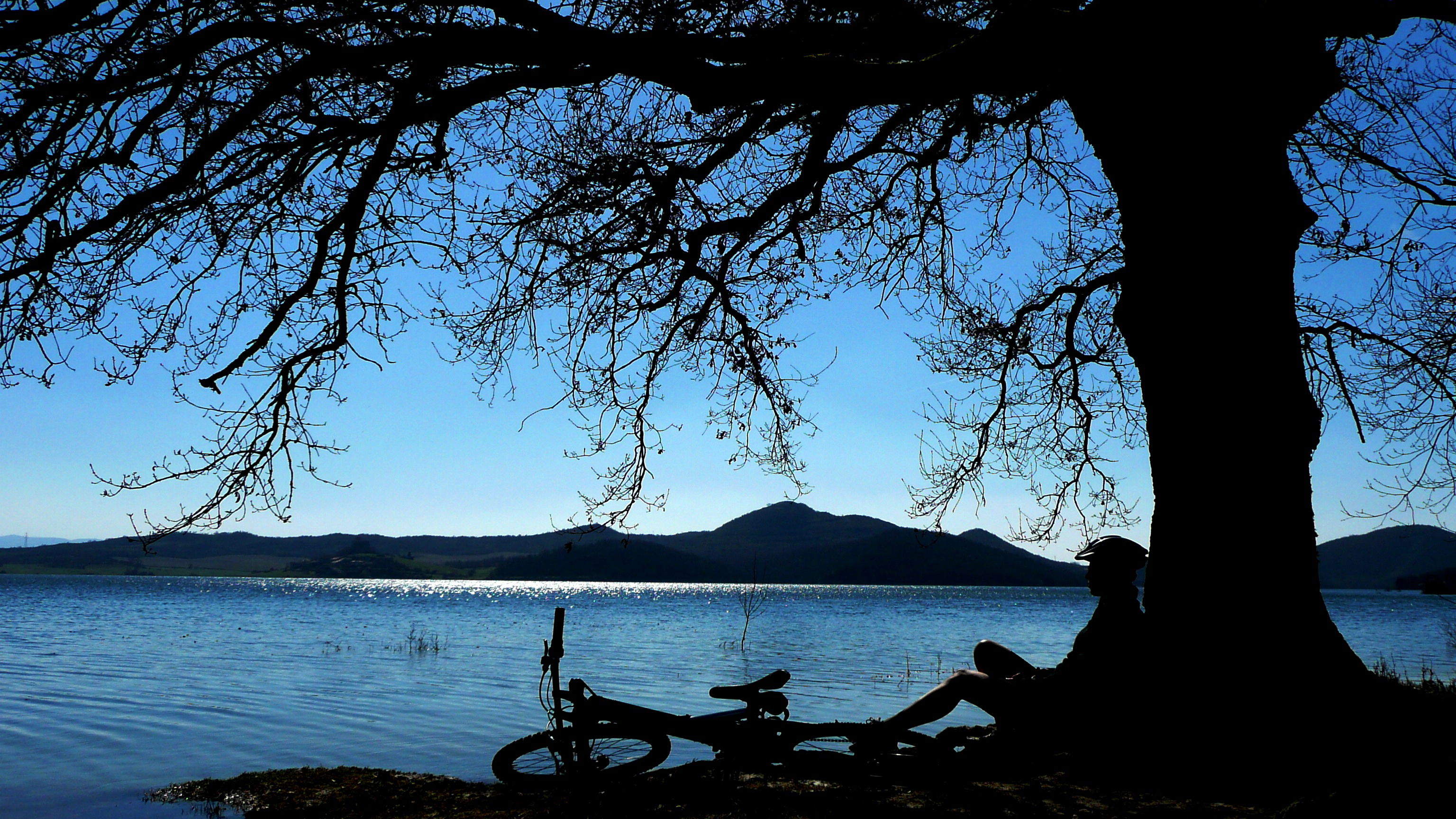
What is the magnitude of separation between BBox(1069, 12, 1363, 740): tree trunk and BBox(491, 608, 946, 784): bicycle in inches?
85.9

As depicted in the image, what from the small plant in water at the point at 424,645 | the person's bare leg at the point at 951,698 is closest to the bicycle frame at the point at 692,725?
the person's bare leg at the point at 951,698

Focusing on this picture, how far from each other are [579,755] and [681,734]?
2.67ft

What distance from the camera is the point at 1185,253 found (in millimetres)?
6543

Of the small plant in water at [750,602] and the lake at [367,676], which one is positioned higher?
the small plant in water at [750,602]

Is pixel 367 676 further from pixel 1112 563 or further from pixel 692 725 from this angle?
pixel 1112 563

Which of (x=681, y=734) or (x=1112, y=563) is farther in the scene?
(x=1112, y=563)

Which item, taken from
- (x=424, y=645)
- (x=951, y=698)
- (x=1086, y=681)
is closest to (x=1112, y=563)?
(x=1086, y=681)

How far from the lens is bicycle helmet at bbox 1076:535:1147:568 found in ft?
24.0

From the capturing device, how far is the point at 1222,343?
6289 millimetres

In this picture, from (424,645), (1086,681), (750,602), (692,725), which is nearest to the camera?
(1086,681)

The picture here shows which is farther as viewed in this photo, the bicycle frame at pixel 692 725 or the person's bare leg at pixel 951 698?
the person's bare leg at pixel 951 698

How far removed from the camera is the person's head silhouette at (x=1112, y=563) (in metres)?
7.21

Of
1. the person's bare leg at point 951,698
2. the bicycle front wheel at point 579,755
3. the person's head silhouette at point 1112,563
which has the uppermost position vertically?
the person's head silhouette at point 1112,563

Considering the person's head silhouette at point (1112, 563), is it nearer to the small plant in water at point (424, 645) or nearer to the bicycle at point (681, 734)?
the bicycle at point (681, 734)
